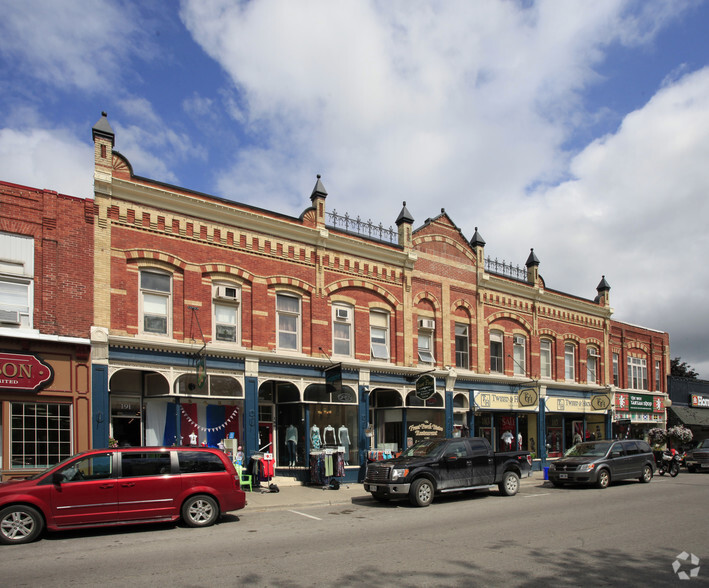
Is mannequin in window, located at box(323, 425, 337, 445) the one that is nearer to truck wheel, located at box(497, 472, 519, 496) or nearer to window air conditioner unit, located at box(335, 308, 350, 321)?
window air conditioner unit, located at box(335, 308, 350, 321)

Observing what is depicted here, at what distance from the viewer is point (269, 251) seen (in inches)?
802

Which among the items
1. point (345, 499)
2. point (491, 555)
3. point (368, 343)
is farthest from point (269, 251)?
point (491, 555)

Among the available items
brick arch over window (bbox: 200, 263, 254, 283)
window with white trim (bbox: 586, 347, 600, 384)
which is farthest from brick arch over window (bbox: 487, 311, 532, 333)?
brick arch over window (bbox: 200, 263, 254, 283)

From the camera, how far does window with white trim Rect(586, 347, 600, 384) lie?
33594 millimetres

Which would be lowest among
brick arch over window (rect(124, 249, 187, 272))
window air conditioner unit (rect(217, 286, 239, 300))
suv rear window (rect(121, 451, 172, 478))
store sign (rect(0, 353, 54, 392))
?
suv rear window (rect(121, 451, 172, 478))

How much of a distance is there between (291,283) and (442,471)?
26.0ft

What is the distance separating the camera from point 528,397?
87.2 ft

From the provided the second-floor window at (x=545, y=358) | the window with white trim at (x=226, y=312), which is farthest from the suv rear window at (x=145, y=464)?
the second-floor window at (x=545, y=358)

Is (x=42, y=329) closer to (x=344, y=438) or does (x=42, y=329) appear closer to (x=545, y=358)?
(x=344, y=438)

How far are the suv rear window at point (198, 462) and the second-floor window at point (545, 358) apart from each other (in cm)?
2135

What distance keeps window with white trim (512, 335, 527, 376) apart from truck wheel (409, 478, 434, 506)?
14201 mm

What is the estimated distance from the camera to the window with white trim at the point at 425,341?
2478 cm

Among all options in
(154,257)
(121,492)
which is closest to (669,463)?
(154,257)

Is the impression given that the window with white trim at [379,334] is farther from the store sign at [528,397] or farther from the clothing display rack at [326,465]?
the store sign at [528,397]
